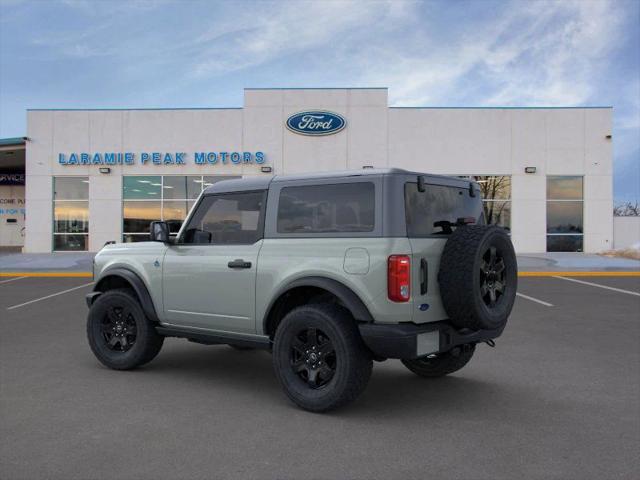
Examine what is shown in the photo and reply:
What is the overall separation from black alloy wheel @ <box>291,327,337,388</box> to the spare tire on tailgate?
0.97 m

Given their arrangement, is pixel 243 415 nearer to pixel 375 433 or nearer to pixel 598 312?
pixel 375 433

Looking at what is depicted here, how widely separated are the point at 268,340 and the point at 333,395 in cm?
83

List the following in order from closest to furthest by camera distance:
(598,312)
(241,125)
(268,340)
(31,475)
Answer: (31,475)
(268,340)
(598,312)
(241,125)

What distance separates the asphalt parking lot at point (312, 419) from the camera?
3.54m

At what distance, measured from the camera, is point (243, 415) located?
4.52 meters

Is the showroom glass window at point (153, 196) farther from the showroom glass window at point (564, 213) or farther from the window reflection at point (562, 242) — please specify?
the window reflection at point (562, 242)

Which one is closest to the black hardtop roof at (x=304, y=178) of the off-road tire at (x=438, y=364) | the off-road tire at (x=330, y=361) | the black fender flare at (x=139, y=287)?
the off-road tire at (x=330, y=361)

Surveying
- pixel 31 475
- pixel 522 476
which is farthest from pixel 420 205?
pixel 31 475

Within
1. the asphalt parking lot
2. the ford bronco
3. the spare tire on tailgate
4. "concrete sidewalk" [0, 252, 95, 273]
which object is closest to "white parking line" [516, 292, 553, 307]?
the asphalt parking lot

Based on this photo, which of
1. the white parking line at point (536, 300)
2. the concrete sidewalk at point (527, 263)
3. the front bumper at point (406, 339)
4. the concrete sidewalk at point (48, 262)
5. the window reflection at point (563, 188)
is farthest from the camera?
the window reflection at point (563, 188)

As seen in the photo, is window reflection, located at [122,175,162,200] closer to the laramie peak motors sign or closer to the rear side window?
the laramie peak motors sign

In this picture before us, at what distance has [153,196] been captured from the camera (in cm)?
2375

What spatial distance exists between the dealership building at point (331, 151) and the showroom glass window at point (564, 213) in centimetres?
4

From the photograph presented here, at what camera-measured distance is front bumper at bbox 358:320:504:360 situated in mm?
4195
